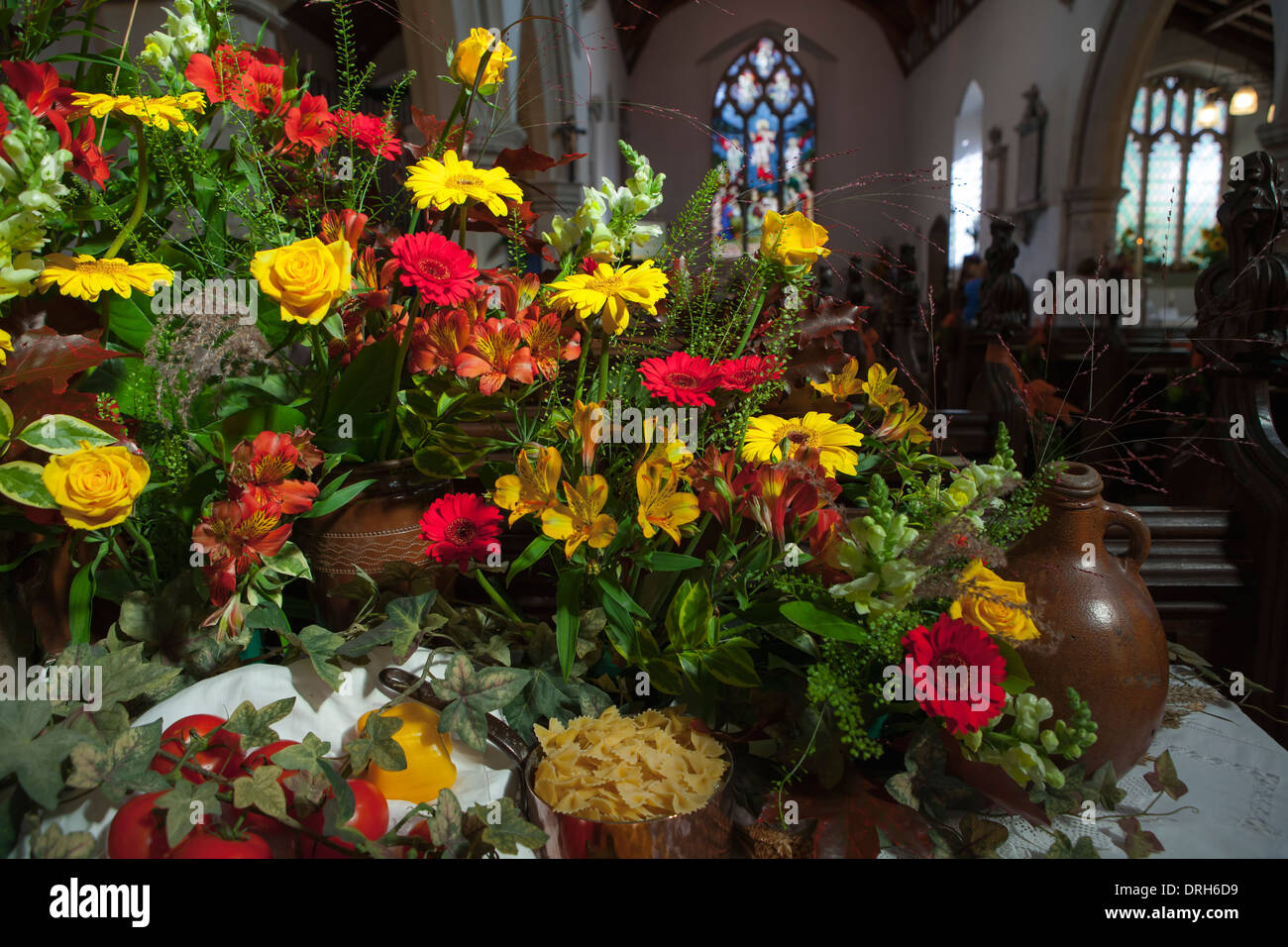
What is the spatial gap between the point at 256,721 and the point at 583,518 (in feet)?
0.90

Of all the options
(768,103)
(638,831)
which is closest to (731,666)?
(638,831)

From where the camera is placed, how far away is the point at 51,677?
→ 24.2 inches

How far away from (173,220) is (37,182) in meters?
0.31

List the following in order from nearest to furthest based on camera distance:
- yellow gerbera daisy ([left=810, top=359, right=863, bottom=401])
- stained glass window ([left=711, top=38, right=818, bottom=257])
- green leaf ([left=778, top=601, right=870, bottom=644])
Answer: green leaf ([left=778, top=601, right=870, bottom=644])
yellow gerbera daisy ([left=810, top=359, right=863, bottom=401])
stained glass window ([left=711, top=38, right=818, bottom=257])

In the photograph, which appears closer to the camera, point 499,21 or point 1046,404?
point 1046,404

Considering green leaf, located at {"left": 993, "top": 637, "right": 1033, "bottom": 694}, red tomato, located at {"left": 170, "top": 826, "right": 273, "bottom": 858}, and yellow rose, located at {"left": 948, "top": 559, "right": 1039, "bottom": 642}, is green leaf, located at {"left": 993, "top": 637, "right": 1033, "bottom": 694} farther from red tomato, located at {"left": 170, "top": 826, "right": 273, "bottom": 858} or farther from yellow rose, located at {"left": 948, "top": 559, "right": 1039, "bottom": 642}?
red tomato, located at {"left": 170, "top": 826, "right": 273, "bottom": 858}

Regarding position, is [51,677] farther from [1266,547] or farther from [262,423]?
[1266,547]

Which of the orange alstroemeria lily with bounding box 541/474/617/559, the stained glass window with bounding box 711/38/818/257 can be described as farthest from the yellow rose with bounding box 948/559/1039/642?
the stained glass window with bounding box 711/38/818/257

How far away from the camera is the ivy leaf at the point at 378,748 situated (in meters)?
0.58

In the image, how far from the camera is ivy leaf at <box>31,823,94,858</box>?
0.51m

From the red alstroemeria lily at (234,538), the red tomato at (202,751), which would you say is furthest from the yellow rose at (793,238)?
the red tomato at (202,751)

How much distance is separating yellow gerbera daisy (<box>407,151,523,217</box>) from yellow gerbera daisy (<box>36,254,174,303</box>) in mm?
216

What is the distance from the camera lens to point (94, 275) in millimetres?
639

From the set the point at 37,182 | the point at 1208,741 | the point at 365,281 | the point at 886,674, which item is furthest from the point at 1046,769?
the point at 37,182
